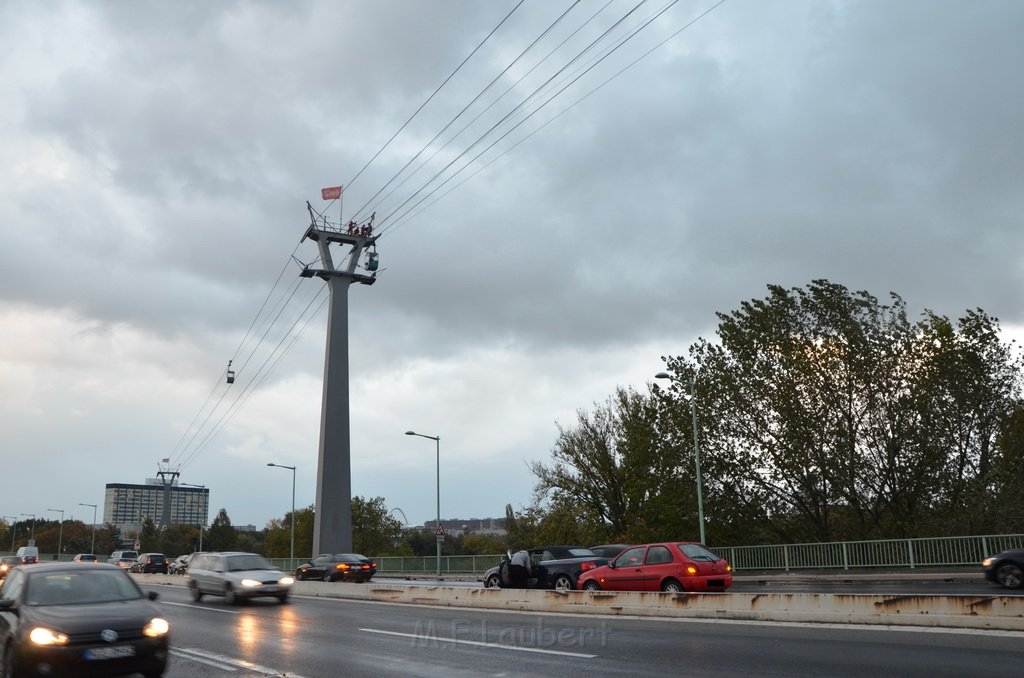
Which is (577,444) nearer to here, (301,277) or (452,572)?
(452,572)

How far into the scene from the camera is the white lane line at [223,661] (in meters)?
10.3

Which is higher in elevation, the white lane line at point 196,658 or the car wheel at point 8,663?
the car wheel at point 8,663

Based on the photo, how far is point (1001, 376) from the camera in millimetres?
40719

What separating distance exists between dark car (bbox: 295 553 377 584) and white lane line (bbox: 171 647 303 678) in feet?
75.0

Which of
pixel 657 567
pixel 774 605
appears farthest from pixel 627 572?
pixel 774 605

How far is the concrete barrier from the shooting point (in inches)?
455

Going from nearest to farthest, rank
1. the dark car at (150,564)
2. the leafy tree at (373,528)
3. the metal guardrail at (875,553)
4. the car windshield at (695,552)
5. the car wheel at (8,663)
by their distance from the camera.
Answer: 1. the car wheel at (8,663)
2. the car windshield at (695,552)
3. the metal guardrail at (875,553)
4. the dark car at (150,564)
5. the leafy tree at (373,528)

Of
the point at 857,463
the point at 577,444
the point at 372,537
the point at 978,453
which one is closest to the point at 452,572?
the point at 577,444

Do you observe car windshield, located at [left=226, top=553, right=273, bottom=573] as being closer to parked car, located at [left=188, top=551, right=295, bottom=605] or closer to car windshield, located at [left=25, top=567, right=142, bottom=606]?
parked car, located at [left=188, top=551, right=295, bottom=605]

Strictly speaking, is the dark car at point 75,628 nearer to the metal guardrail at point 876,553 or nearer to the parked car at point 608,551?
the parked car at point 608,551

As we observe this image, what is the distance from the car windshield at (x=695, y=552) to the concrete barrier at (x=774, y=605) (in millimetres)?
3447

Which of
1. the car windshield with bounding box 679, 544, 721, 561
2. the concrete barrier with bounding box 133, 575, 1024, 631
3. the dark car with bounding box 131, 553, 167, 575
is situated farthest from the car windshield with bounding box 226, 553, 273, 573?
the dark car with bounding box 131, 553, 167, 575

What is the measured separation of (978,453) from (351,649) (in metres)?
37.8

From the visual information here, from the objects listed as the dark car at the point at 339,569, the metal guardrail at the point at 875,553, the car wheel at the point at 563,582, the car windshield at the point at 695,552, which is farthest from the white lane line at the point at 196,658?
the metal guardrail at the point at 875,553
